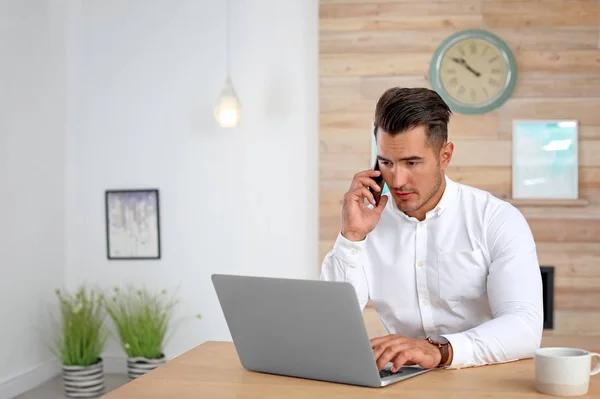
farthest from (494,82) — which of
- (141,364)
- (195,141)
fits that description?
(141,364)

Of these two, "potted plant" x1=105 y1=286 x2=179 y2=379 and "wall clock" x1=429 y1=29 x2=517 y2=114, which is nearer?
"wall clock" x1=429 y1=29 x2=517 y2=114

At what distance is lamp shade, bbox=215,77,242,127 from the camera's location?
508 cm

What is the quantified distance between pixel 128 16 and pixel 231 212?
1.51 meters

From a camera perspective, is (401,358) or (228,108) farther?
(228,108)

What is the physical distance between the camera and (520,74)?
196 inches

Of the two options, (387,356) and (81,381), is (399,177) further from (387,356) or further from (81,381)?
(81,381)

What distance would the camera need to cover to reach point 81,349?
5047 millimetres

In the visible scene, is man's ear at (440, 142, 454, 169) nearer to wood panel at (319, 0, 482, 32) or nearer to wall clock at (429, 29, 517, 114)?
wall clock at (429, 29, 517, 114)

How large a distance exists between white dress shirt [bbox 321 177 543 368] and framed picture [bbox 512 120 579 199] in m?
2.67

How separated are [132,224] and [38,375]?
114cm

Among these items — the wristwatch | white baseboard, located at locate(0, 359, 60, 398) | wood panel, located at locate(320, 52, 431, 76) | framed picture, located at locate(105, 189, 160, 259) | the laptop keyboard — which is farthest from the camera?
framed picture, located at locate(105, 189, 160, 259)

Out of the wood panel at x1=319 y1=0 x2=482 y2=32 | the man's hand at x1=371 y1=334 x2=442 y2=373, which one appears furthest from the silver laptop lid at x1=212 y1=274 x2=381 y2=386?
the wood panel at x1=319 y1=0 x2=482 y2=32

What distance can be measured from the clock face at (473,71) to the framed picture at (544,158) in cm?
27

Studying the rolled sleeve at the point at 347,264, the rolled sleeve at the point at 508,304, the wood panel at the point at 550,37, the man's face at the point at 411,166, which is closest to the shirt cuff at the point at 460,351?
the rolled sleeve at the point at 508,304
